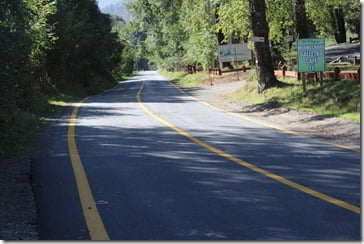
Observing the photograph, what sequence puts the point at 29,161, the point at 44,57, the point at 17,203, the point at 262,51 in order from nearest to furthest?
1. the point at 17,203
2. the point at 29,161
3. the point at 262,51
4. the point at 44,57

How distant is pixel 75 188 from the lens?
24.3 feet

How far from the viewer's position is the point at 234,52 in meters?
46.9

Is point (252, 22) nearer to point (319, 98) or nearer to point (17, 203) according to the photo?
point (319, 98)

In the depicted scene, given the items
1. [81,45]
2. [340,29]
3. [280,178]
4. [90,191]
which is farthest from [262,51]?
[340,29]

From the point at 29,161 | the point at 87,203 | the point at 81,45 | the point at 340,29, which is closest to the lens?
the point at 87,203

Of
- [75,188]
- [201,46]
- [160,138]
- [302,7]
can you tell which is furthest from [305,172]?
[201,46]

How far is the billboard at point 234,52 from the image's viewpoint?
154ft

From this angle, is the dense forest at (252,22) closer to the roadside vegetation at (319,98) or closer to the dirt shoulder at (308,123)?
the roadside vegetation at (319,98)

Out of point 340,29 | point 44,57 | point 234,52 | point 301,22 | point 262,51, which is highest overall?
point 340,29

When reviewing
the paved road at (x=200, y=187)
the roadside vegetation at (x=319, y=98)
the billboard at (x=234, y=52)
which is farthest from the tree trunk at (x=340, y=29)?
the paved road at (x=200, y=187)

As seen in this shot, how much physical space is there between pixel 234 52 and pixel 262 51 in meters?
24.0

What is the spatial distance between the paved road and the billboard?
114 feet

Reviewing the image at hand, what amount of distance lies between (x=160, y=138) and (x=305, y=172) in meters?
4.99

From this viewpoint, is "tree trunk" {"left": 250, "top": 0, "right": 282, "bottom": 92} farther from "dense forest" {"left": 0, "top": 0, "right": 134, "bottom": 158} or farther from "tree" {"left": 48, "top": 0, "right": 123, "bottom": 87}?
"tree" {"left": 48, "top": 0, "right": 123, "bottom": 87}
